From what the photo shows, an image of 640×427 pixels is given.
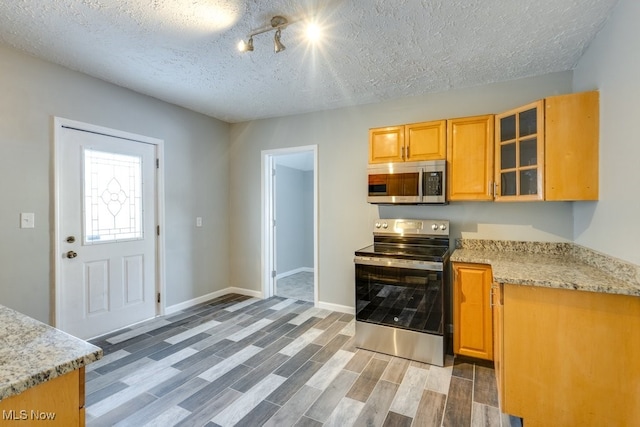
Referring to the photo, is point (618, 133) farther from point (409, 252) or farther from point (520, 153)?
point (409, 252)

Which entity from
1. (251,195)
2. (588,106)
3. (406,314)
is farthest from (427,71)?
(251,195)

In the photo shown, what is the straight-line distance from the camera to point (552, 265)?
2.15 metres

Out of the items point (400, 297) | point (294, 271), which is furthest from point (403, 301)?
point (294, 271)

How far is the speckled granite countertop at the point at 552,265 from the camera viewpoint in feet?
5.30

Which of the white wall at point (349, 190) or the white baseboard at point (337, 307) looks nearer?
the white wall at point (349, 190)

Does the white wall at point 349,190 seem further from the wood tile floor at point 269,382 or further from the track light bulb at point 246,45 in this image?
the track light bulb at point 246,45

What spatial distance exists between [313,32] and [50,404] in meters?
2.33

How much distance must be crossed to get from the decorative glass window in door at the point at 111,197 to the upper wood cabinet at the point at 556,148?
3.67 metres

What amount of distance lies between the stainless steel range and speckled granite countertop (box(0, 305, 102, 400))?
2180mm

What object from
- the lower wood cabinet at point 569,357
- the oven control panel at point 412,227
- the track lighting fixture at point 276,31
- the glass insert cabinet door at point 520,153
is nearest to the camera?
the lower wood cabinet at point 569,357

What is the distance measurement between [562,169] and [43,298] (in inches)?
168

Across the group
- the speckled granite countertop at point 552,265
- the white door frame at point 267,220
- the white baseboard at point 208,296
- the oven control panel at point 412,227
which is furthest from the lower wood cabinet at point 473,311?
the white baseboard at point 208,296

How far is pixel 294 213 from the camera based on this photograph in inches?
241

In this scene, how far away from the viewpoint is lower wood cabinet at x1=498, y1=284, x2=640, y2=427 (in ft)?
5.16
